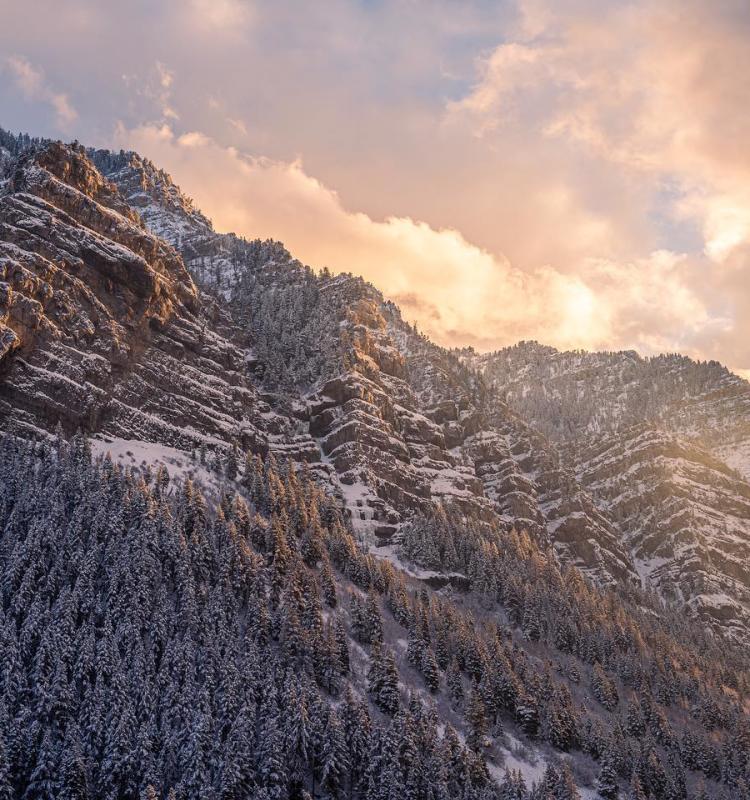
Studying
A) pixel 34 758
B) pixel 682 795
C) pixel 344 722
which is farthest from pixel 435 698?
pixel 34 758

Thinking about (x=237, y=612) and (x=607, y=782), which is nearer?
(x=607, y=782)

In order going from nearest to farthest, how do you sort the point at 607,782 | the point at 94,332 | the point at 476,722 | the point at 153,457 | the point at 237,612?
the point at 476,722 → the point at 607,782 → the point at 237,612 → the point at 153,457 → the point at 94,332

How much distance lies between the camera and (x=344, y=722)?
89500 mm

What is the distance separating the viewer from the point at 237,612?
10550cm

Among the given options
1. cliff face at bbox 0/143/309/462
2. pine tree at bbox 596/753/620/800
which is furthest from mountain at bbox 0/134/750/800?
pine tree at bbox 596/753/620/800

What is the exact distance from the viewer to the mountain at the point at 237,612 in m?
80.5

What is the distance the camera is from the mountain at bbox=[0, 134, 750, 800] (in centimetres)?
8050

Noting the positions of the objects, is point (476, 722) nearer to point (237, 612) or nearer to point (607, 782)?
point (607, 782)

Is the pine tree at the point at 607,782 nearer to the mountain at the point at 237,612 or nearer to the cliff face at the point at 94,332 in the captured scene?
the mountain at the point at 237,612

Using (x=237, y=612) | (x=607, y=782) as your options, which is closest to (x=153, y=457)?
(x=237, y=612)

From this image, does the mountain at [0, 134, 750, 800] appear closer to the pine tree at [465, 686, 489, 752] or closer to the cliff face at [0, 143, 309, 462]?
the pine tree at [465, 686, 489, 752]

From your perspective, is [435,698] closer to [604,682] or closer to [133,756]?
[604,682]

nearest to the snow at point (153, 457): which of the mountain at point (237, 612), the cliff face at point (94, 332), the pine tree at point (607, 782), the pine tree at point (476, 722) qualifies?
the mountain at point (237, 612)

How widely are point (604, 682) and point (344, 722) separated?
2461 inches
